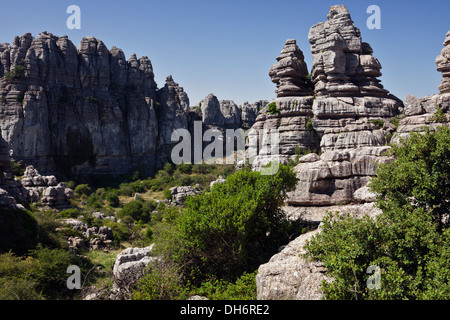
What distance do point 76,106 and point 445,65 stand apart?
51.9 metres

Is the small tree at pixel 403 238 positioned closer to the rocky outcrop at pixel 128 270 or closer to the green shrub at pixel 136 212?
the rocky outcrop at pixel 128 270

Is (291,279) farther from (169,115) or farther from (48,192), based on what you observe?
(169,115)

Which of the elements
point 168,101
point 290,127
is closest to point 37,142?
point 168,101

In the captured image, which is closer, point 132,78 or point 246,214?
point 246,214

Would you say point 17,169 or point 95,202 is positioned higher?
point 17,169

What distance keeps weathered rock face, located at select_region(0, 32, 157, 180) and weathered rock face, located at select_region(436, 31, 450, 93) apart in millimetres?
46191

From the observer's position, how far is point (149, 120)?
62.4 m

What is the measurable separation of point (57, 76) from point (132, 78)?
13279 millimetres

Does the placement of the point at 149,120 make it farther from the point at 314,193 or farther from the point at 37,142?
the point at 314,193

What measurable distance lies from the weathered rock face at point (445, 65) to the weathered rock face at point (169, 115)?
45.1 meters

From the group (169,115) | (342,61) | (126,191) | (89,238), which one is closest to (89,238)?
(89,238)

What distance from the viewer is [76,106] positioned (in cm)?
5541

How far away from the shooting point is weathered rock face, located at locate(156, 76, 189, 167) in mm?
64250

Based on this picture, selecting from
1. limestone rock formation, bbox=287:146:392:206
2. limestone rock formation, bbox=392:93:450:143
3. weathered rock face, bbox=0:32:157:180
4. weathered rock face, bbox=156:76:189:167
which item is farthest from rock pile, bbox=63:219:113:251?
weathered rock face, bbox=156:76:189:167
